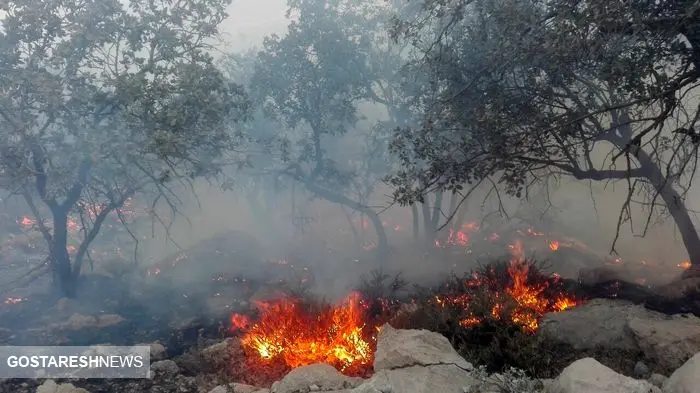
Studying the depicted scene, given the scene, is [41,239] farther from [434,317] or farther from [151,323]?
[434,317]

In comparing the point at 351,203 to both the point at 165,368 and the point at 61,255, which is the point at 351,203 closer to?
the point at 61,255

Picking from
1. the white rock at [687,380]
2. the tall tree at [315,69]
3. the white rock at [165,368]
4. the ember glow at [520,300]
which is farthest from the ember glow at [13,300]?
the white rock at [687,380]

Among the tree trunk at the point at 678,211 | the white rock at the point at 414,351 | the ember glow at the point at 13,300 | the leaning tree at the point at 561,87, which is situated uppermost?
the leaning tree at the point at 561,87

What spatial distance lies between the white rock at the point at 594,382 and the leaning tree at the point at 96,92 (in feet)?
32.9

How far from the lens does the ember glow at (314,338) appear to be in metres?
7.82

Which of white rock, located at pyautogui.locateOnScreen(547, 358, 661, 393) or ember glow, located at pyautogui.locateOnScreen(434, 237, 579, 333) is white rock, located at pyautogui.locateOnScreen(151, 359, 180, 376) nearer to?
ember glow, located at pyautogui.locateOnScreen(434, 237, 579, 333)

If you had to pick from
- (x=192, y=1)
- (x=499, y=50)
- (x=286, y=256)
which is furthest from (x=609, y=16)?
(x=286, y=256)

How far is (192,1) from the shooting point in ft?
51.1

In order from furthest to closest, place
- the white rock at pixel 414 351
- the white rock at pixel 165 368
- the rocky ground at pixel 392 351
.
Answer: the white rock at pixel 165 368, the white rock at pixel 414 351, the rocky ground at pixel 392 351

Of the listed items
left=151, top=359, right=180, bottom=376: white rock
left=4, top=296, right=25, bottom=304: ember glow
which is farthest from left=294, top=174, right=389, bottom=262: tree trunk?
left=151, top=359, right=180, bottom=376: white rock

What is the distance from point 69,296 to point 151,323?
4.10 meters

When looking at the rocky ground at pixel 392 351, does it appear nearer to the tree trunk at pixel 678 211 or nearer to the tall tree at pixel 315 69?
the tree trunk at pixel 678 211

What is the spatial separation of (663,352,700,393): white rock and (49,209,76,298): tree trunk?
656 inches

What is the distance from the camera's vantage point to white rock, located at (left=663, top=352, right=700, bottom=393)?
162 inches
